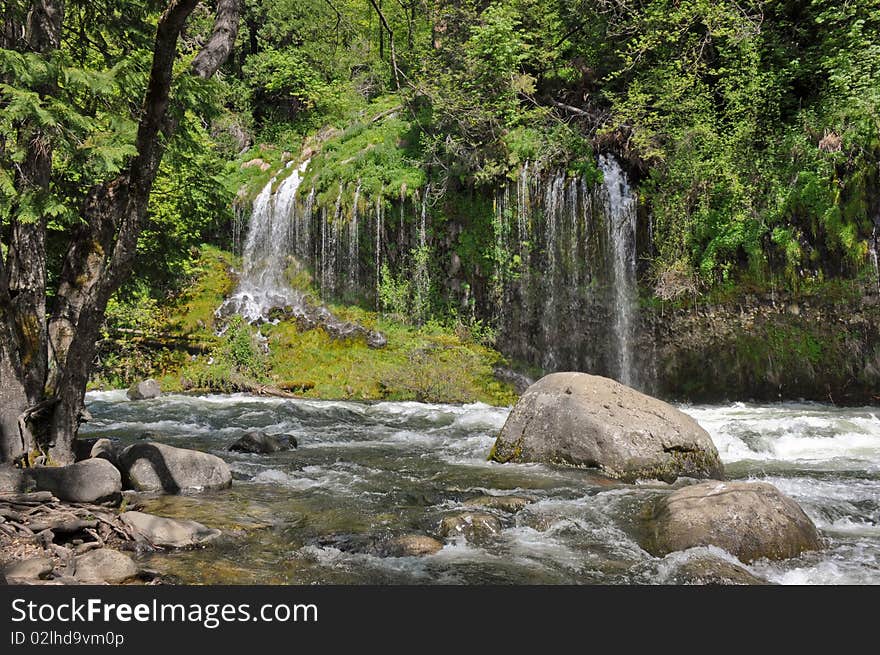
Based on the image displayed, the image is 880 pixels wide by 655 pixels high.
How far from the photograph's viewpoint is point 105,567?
4551 mm

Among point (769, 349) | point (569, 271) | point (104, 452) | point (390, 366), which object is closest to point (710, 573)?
point (104, 452)

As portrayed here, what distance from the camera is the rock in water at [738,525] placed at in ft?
17.0

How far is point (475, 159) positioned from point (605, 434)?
13054 millimetres

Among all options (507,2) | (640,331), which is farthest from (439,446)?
(507,2)

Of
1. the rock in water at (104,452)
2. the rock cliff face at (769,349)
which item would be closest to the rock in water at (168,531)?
the rock in water at (104,452)

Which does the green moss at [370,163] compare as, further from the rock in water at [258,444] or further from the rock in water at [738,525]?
the rock in water at [738,525]

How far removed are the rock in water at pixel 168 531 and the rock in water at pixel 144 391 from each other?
1200cm

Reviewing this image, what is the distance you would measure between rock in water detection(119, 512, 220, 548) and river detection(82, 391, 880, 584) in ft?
0.58

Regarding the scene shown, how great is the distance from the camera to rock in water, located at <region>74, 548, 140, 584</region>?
14.5 feet

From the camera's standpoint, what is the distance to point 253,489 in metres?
7.51

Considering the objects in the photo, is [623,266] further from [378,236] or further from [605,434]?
[605,434]

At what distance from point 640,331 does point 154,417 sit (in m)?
11.5

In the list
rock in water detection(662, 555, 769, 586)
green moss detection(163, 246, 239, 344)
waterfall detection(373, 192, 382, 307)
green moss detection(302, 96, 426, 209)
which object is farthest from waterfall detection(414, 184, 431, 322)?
rock in water detection(662, 555, 769, 586)

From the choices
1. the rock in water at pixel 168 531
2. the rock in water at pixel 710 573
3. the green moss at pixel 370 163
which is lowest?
the rock in water at pixel 710 573
